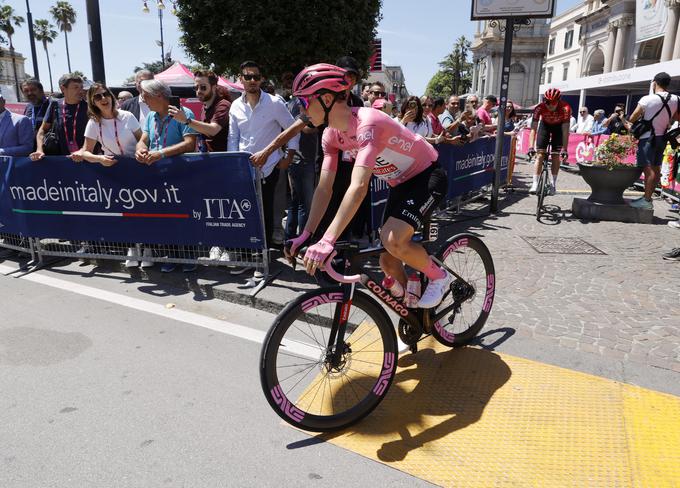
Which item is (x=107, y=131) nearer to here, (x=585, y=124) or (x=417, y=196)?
(x=417, y=196)

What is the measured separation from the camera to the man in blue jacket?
6.03 metres

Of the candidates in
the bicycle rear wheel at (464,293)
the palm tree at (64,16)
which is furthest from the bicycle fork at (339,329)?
the palm tree at (64,16)

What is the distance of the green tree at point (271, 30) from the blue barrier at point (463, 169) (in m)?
8.06

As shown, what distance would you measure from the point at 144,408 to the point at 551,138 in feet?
25.1

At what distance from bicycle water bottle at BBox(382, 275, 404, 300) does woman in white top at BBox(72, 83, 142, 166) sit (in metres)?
3.40

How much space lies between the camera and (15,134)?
609cm

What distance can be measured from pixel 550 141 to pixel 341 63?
15.6 ft

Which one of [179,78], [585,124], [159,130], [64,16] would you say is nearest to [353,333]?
[159,130]

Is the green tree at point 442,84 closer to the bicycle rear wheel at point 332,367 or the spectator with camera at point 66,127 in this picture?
the spectator with camera at point 66,127

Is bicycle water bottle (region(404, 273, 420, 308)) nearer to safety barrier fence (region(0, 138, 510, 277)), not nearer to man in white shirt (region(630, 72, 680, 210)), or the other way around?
safety barrier fence (region(0, 138, 510, 277))

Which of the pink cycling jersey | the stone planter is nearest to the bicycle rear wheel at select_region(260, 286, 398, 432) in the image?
the pink cycling jersey

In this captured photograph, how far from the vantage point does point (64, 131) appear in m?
5.96

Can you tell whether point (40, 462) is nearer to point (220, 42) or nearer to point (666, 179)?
point (666, 179)

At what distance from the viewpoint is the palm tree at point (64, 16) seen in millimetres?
80312
